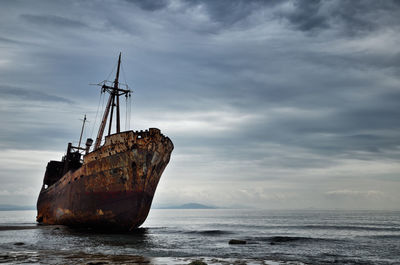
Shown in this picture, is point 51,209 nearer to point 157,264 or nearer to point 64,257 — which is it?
point 64,257

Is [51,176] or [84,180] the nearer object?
[84,180]

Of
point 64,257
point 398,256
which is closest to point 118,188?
point 64,257

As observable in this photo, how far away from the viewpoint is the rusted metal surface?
2197cm

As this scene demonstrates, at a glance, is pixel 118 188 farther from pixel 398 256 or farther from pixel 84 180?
pixel 398 256

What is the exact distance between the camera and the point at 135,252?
14.7 metres

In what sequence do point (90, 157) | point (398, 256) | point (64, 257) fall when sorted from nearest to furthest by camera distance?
point (64, 257)
point (398, 256)
point (90, 157)

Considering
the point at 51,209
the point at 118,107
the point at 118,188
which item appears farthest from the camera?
the point at 118,107

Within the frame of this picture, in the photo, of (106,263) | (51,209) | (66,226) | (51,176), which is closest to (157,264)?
(106,263)

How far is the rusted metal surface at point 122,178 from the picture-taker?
21969 mm

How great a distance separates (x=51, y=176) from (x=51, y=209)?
842 cm

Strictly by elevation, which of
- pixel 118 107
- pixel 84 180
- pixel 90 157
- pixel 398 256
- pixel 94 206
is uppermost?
pixel 118 107

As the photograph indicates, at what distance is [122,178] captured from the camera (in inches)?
867

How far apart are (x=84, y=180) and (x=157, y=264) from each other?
14.5 meters

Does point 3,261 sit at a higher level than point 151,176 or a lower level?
lower
